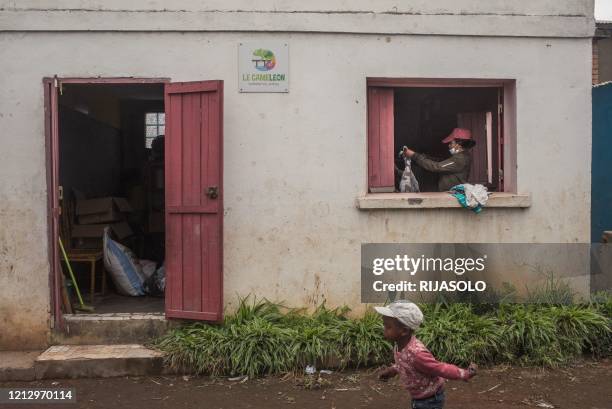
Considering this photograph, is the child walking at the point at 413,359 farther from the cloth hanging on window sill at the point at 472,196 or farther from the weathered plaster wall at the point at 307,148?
the cloth hanging on window sill at the point at 472,196

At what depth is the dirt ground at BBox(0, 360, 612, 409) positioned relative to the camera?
477 centimetres

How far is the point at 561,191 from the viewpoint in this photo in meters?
6.06

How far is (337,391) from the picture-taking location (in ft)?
16.6

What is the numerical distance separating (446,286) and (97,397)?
11.6 feet

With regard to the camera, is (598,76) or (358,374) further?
(598,76)

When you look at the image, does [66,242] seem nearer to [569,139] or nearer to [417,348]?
[417,348]

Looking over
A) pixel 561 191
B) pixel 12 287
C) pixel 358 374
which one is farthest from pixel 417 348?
pixel 12 287

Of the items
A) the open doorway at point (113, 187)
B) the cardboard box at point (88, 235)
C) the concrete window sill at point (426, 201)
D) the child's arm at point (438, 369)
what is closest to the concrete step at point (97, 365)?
the open doorway at point (113, 187)

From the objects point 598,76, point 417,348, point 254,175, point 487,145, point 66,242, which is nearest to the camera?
point 417,348

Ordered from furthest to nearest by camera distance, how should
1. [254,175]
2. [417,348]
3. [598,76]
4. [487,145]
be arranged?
[598,76], [487,145], [254,175], [417,348]

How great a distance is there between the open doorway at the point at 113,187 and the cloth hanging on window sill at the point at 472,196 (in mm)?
3312

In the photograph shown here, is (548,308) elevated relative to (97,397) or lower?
elevated

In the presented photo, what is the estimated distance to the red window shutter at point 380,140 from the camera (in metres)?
6.16

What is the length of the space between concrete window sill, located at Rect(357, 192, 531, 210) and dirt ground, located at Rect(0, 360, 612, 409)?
164 cm
